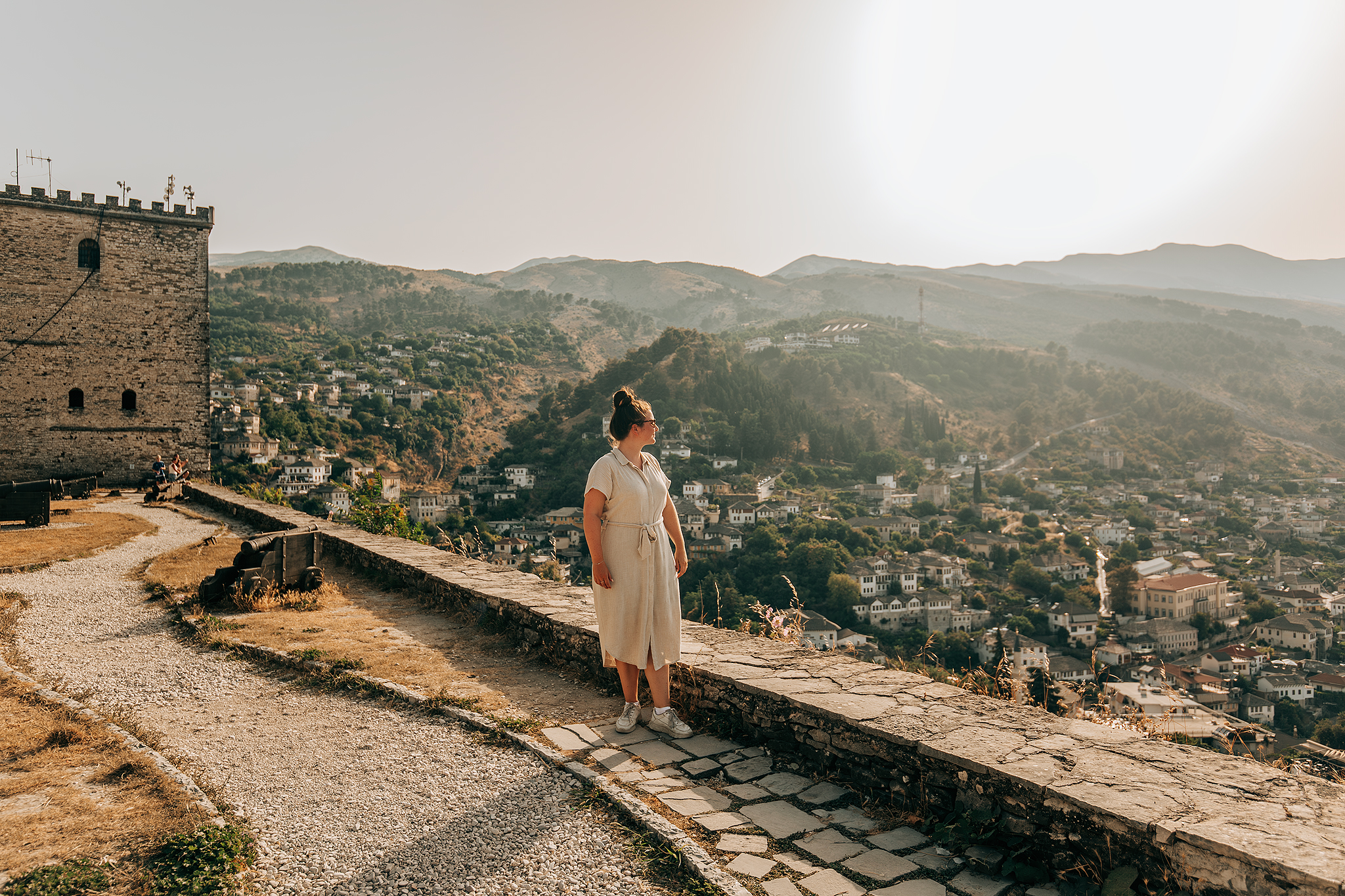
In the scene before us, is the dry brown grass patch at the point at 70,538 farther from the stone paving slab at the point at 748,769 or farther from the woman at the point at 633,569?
the stone paving slab at the point at 748,769

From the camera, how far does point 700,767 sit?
2730 millimetres

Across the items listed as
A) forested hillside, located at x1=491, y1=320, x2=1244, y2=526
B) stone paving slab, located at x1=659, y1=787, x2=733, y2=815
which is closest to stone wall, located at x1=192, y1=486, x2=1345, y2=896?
stone paving slab, located at x1=659, y1=787, x2=733, y2=815

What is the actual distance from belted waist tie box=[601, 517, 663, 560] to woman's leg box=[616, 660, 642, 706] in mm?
497

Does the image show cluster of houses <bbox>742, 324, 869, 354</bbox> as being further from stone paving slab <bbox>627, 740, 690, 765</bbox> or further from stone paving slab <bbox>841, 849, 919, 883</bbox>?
stone paving slab <bbox>841, 849, 919, 883</bbox>

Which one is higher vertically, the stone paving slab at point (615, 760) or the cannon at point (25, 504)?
the stone paving slab at point (615, 760)

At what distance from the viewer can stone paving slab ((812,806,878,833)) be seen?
228 cm

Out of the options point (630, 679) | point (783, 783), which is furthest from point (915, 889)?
point (630, 679)

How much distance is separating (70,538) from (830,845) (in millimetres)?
9658

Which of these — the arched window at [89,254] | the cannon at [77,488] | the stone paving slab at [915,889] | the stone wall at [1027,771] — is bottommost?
the cannon at [77,488]

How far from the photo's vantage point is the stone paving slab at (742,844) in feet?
A: 6.97

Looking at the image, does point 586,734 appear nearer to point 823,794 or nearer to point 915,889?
point 823,794

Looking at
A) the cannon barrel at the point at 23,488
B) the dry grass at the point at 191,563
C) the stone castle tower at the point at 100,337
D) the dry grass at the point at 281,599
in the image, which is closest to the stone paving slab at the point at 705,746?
the dry grass at the point at 281,599

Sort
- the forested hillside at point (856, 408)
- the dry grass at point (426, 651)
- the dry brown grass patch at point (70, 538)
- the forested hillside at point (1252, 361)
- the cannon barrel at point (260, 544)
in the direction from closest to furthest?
the dry grass at point (426, 651) → the cannon barrel at point (260, 544) → the dry brown grass patch at point (70, 538) → the forested hillside at point (856, 408) → the forested hillside at point (1252, 361)

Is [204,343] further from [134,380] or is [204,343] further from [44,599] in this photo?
[44,599]
